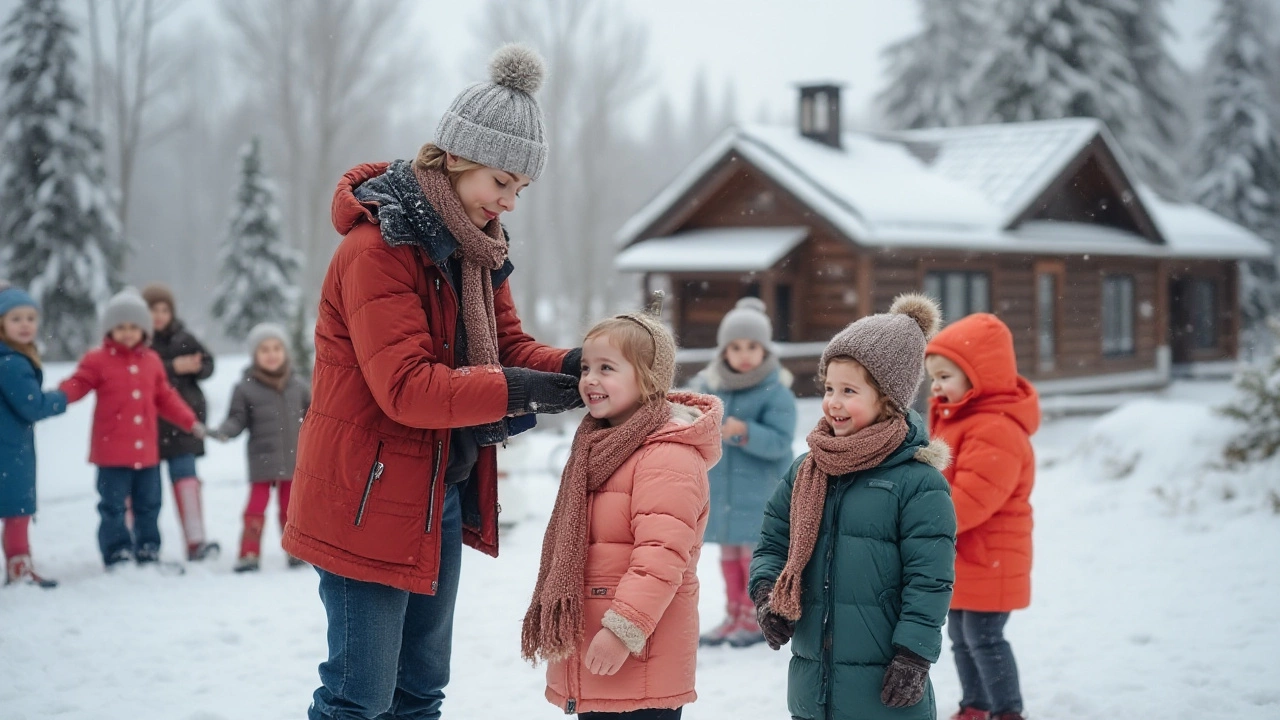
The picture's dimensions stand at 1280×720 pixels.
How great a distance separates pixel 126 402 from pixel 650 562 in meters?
5.25

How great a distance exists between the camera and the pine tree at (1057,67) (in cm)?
2777

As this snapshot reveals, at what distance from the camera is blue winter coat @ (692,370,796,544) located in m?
5.59

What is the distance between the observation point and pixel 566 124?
34.2 meters

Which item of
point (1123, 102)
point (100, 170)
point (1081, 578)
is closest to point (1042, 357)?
point (1123, 102)

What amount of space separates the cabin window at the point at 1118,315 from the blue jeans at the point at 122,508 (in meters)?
19.7

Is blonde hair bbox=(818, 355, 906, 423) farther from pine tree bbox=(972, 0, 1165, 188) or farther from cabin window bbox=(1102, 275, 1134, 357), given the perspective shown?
pine tree bbox=(972, 0, 1165, 188)

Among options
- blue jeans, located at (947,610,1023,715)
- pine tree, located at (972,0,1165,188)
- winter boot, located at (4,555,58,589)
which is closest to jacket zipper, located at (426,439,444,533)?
blue jeans, located at (947,610,1023,715)

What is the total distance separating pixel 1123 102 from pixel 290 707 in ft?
96.3

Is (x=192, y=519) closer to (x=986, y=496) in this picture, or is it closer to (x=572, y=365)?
(x=572, y=365)

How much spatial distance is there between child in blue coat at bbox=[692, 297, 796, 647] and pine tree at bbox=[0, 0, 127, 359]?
20.3 meters

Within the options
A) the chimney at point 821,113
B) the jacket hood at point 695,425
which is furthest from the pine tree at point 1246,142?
the jacket hood at point 695,425

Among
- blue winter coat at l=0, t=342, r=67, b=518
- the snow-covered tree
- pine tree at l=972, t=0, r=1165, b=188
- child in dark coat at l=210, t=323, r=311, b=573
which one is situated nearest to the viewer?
blue winter coat at l=0, t=342, r=67, b=518

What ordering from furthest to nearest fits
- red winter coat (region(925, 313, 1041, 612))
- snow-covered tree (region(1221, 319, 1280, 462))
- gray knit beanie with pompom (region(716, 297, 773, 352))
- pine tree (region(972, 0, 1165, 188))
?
pine tree (region(972, 0, 1165, 188)) < snow-covered tree (region(1221, 319, 1280, 462)) < gray knit beanie with pompom (region(716, 297, 773, 352)) < red winter coat (region(925, 313, 1041, 612))

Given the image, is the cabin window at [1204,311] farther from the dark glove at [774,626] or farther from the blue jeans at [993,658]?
the dark glove at [774,626]
